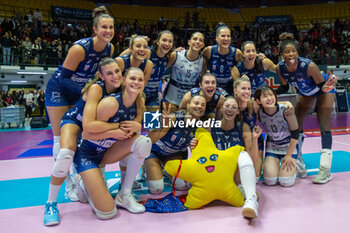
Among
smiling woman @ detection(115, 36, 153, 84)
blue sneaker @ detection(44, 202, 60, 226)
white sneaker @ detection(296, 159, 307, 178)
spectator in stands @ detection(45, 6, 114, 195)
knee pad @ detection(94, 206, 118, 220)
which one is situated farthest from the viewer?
white sneaker @ detection(296, 159, 307, 178)

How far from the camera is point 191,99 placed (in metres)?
3.36

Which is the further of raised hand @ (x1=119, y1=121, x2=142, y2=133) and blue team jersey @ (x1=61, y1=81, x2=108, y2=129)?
blue team jersey @ (x1=61, y1=81, x2=108, y2=129)

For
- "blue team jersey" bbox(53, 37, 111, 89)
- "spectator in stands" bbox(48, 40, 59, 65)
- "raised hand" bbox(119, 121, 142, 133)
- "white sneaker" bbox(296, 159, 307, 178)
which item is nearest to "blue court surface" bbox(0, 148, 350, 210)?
"white sneaker" bbox(296, 159, 307, 178)

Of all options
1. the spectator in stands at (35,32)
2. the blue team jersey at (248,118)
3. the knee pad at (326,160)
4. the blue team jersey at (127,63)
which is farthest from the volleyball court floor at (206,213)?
the spectator in stands at (35,32)

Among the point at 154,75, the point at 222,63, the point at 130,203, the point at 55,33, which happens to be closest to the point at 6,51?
the point at 55,33

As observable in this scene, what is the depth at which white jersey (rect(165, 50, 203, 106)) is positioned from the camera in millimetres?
4238

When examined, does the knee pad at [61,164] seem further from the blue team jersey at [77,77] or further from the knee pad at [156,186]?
the knee pad at [156,186]

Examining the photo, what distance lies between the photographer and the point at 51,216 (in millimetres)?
2666

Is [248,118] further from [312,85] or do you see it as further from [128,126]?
[128,126]

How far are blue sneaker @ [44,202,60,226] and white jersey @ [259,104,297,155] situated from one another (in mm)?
2760

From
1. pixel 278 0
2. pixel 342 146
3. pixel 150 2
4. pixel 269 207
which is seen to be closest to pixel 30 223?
pixel 269 207

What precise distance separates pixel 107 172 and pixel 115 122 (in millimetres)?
1847

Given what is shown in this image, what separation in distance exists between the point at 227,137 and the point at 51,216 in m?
2.09

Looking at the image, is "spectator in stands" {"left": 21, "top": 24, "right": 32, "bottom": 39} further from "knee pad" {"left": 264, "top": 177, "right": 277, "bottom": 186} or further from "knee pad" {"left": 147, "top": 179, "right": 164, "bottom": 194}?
"knee pad" {"left": 264, "top": 177, "right": 277, "bottom": 186}
